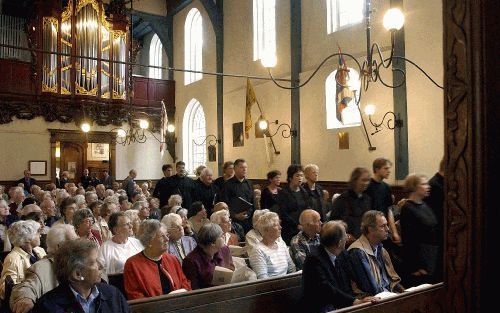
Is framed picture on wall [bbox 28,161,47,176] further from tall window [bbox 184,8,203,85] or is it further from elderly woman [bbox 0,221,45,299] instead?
elderly woman [bbox 0,221,45,299]

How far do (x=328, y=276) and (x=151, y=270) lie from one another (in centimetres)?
138

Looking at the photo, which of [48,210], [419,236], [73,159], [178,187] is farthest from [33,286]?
[73,159]

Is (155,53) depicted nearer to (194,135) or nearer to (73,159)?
(194,135)

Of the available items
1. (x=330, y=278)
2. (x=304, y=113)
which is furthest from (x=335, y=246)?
(x=304, y=113)

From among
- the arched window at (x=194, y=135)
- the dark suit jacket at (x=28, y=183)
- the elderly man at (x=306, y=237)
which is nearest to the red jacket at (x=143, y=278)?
the elderly man at (x=306, y=237)

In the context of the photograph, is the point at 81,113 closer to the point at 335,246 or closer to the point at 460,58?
the point at 335,246

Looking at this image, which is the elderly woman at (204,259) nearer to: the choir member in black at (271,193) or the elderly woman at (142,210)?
the choir member in black at (271,193)

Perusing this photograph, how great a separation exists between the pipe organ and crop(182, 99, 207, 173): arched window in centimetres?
252

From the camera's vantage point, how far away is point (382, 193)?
5395mm

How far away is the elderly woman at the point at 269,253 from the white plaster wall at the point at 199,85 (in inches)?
443

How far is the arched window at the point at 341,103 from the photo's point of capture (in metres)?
9.48

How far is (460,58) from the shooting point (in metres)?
1.17

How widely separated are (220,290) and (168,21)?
53.1 feet

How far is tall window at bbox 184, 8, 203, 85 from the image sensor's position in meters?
16.9
